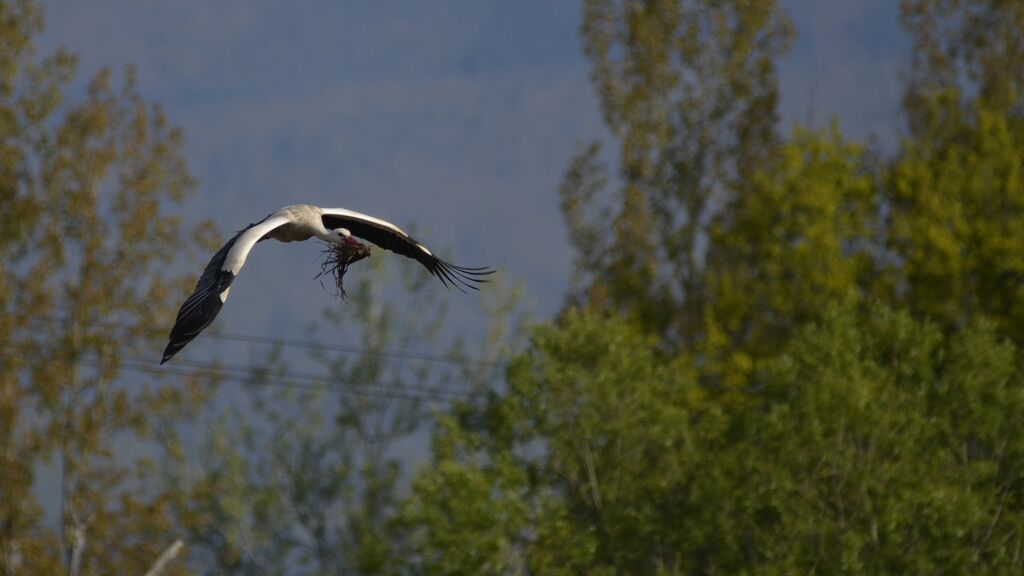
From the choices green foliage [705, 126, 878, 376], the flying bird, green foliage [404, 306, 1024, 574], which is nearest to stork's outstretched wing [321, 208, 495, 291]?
the flying bird

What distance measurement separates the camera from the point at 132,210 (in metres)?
34.4

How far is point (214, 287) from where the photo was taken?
1305 centimetres

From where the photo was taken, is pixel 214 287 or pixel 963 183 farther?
pixel 963 183

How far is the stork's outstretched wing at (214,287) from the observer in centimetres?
1267

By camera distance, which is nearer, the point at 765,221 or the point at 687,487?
the point at 687,487

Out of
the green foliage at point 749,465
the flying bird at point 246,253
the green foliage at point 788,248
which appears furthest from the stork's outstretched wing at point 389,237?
the green foliage at point 788,248

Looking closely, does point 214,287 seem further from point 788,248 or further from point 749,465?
point 788,248

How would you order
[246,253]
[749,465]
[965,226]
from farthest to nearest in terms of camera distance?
1. [965,226]
2. [749,465]
3. [246,253]

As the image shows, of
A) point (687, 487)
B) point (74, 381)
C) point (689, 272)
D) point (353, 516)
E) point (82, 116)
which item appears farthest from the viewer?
point (689, 272)

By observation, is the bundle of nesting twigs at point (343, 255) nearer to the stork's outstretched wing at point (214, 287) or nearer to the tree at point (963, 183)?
the stork's outstretched wing at point (214, 287)

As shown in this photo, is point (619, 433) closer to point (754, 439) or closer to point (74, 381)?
point (754, 439)

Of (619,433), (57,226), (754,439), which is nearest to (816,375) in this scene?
(754,439)

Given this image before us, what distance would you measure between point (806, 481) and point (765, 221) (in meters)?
12.3

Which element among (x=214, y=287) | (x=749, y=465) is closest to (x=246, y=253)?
(x=214, y=287)
